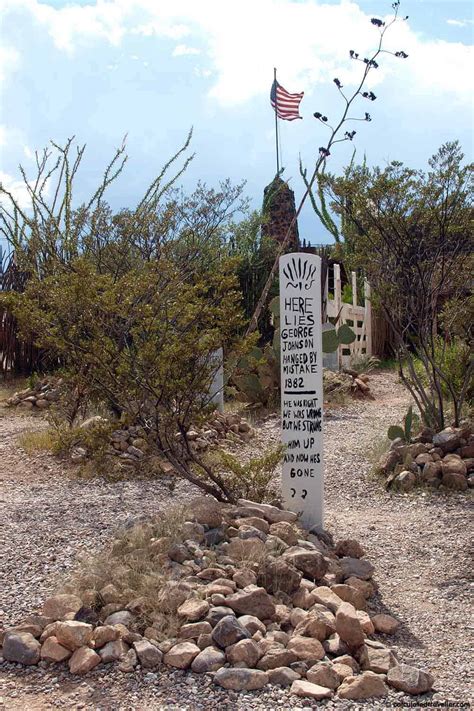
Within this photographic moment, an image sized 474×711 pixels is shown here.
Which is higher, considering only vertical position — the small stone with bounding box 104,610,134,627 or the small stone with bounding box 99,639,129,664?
the small stone with bounding box 104,610,134,627

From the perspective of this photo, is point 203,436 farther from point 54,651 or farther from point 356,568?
point 54,651

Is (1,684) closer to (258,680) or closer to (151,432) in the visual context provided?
(258,680)

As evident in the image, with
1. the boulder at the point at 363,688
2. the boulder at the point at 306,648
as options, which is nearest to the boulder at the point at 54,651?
the boulder at the point at 306,648

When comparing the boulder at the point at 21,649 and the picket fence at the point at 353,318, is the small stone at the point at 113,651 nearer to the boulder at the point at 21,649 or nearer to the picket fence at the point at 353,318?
the boulder at the point at 21,649

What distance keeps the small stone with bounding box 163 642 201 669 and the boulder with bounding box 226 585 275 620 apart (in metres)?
0.36

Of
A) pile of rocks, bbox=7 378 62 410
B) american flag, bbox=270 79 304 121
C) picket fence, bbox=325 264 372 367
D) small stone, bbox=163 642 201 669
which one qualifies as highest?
american flag, bbox=270 79 304 121

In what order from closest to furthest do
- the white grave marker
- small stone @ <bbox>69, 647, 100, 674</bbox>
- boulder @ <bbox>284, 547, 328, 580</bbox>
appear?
small stone @ <bbox>69, 647, 100, 674</bbox>, boulder @ <bbox>284, 547, 328, 580</bbox>, the white grave marker

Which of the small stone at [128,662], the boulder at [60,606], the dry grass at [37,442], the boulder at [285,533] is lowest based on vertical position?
the small stone at [128,662]

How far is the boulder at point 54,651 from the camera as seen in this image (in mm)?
3754

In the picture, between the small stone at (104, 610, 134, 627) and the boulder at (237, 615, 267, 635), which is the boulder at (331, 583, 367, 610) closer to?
the boulder at (237, 615, 267, 635)

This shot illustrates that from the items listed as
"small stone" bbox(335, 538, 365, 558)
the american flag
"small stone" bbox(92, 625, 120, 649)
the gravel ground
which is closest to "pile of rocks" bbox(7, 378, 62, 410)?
the gravel ground

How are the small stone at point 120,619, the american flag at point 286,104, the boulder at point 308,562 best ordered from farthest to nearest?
the american flag at point 286,104 → the boulder at point 308,562 → the small stone at point 120,619

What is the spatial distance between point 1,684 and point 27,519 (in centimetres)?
224

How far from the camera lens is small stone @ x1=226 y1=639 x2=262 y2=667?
361 centimetres
